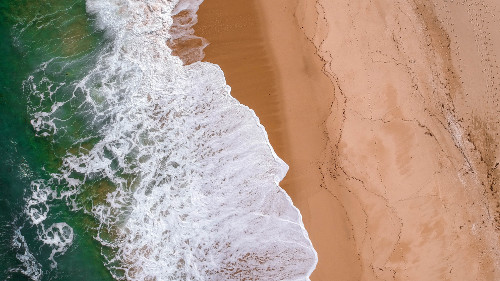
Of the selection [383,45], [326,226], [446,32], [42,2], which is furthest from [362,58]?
[42,2]

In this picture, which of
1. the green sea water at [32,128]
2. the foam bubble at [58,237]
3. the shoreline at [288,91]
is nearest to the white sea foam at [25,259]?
the green sea water at [32,128]

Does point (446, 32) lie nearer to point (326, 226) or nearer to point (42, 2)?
point (326, 226)

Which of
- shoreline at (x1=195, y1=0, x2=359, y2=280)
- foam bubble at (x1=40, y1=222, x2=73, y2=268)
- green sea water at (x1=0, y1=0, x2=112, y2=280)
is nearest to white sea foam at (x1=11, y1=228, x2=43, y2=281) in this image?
green sea water at (x1=0, y1=0, x2=112, y2=280)

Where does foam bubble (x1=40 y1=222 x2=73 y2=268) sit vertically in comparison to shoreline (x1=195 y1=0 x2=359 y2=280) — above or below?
below

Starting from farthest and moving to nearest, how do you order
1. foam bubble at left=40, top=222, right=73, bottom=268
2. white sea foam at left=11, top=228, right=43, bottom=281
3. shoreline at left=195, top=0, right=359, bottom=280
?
1. foam bubble at left=40, top=222, right=73, bottom=268
2. white sea foam at left=11, top=228, right=43, bottom=281
3. shoreline at left=195, top=0, right=359, bottom=280

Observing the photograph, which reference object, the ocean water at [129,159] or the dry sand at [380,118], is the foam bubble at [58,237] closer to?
the ocean water at [129,159]

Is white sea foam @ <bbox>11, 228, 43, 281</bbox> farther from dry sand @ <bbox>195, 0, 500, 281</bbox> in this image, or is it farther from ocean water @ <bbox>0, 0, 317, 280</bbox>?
dry sand @ <bbox>195, 0, 500, 281</bbox>
